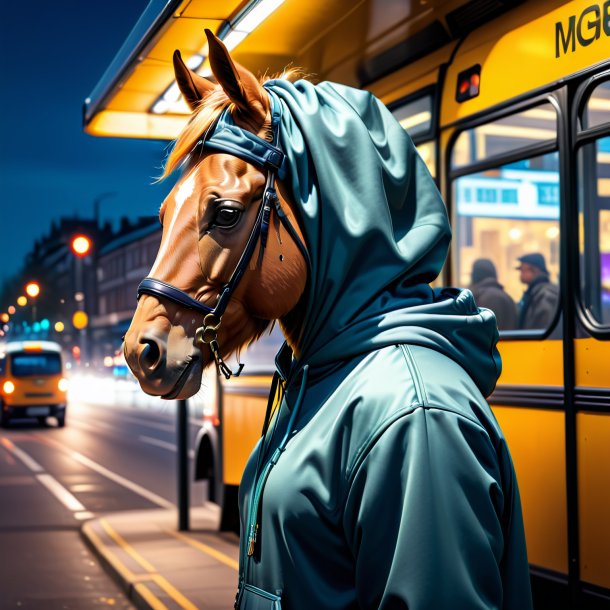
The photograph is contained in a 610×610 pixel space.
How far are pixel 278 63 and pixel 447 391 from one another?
4814 millimetres

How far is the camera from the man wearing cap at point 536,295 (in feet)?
15.0

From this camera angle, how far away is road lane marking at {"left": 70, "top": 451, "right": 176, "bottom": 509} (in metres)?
11.9

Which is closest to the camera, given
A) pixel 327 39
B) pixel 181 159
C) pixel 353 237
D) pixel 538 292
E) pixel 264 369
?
pixel 353 237

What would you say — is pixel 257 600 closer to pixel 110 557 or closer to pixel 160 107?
pixel 160 107

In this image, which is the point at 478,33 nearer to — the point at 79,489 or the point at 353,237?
the point at 353,237

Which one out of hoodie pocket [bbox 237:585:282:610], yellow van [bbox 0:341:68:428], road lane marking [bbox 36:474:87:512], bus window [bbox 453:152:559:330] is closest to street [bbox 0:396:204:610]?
road lane marking [bbox 36:474:87:512]

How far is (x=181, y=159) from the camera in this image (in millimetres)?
1843

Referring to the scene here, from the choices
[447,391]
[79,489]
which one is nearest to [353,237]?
[447,391]

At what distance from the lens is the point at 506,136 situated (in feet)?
15.7

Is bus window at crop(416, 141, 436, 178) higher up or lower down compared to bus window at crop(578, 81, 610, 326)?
higher up

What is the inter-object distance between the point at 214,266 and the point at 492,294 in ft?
11.3

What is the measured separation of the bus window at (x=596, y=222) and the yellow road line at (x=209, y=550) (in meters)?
3.75

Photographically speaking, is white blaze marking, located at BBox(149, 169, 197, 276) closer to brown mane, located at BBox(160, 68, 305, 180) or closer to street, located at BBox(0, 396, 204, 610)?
brown mane, located at BBox(160, 68, 305, 180)

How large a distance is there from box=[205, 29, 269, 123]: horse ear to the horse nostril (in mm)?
442
